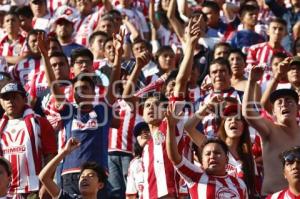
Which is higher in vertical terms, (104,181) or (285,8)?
(285,8)

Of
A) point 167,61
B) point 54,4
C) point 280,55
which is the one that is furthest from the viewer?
point 54,4

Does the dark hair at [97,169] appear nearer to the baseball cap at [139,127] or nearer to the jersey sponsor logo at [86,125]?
the jersey sponsor logo at [86,125]

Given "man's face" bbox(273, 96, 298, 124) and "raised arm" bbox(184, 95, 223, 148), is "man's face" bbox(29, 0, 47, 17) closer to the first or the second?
"raised arm" bbox(184, 95, 223, 148)

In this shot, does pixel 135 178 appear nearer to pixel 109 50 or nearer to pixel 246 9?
pixel 109 50

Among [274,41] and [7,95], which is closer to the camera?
[7,95]

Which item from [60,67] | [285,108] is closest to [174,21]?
[60,67]

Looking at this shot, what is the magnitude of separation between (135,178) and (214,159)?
1.71 meters

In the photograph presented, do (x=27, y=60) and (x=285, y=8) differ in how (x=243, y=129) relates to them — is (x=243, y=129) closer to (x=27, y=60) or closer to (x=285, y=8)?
(x=27, y=60)

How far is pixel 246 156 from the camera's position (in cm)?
1013

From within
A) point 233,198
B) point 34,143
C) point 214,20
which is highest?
point 214,20

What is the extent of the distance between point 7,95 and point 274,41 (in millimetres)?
4310

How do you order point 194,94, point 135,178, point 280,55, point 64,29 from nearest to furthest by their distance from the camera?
point 135,178 → point 194,94 → point 280,55 → point 64,29

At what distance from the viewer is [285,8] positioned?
597 inches

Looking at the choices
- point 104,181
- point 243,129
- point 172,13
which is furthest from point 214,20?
point 104,181
